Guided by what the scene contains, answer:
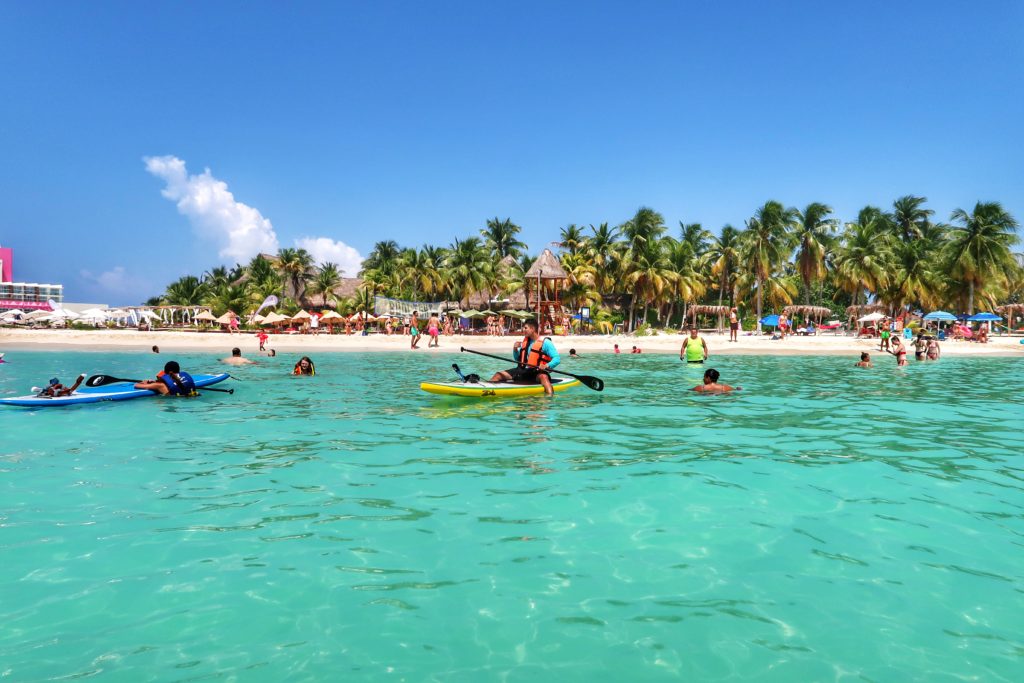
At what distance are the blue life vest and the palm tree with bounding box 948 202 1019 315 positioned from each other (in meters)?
62.3

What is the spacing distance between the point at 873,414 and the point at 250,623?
13.5 m

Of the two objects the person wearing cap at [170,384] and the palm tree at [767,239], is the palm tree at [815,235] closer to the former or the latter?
the palm tree at [767,239]

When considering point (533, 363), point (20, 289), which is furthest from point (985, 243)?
point (20, 289)

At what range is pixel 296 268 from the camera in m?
71.2

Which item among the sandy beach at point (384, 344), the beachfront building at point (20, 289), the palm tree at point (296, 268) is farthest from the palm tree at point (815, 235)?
the beachfront building at point (20, 289)

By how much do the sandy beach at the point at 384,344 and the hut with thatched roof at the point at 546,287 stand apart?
393 centimetres

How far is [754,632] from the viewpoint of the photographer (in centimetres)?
416

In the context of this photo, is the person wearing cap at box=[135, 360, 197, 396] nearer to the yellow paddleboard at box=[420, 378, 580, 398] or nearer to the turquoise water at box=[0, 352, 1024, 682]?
the turquoise water at box=[0, 352, 1024, 682]

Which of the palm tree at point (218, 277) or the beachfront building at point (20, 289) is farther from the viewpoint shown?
the beachfront building at point (20, 289)

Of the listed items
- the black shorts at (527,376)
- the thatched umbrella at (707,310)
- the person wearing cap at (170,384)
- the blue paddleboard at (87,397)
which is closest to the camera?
the blue paddleboard at (87,397)

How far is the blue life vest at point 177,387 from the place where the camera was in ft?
49.6

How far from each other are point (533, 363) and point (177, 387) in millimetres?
8681

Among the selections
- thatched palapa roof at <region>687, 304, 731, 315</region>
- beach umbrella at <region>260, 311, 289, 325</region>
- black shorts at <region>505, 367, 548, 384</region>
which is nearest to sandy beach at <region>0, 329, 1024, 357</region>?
beach umbrella at <region>260, 311, 289, 325</region>

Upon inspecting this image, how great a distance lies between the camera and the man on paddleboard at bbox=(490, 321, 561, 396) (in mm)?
15367
